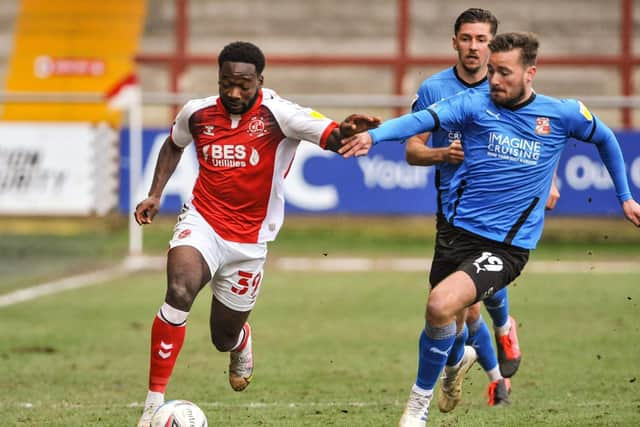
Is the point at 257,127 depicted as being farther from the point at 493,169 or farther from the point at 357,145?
the point at 493,169

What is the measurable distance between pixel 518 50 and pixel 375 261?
9855 mm

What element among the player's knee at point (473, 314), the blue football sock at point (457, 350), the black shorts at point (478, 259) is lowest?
the blue football sock at point (457, 350)

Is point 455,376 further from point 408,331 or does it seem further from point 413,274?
point 413,274

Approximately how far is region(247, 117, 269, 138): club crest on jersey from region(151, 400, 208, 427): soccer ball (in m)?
1.69

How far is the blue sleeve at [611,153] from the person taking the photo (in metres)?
6.88

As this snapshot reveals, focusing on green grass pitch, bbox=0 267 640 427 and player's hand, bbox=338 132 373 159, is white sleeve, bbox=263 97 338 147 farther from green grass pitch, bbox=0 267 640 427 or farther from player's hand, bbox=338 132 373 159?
green grass pitch, bbox=0 267 640 427

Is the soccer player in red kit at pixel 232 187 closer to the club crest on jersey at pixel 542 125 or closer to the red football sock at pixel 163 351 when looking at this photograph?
the red football sock at pixel 163 351

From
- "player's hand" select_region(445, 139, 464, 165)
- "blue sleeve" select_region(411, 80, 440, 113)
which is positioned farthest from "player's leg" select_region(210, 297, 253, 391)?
"blue sleeve" select_region(411, 80, 440, 113)

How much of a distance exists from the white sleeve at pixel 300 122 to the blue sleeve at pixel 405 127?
0.47 metres

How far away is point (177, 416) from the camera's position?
6328 millimetres

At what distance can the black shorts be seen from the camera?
6633 mm

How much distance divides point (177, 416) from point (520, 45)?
270 cm

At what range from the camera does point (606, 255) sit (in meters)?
16.8

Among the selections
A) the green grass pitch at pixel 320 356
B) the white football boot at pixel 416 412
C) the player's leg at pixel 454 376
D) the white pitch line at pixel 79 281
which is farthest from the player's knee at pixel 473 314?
the white pitch line at pixel 79 281
